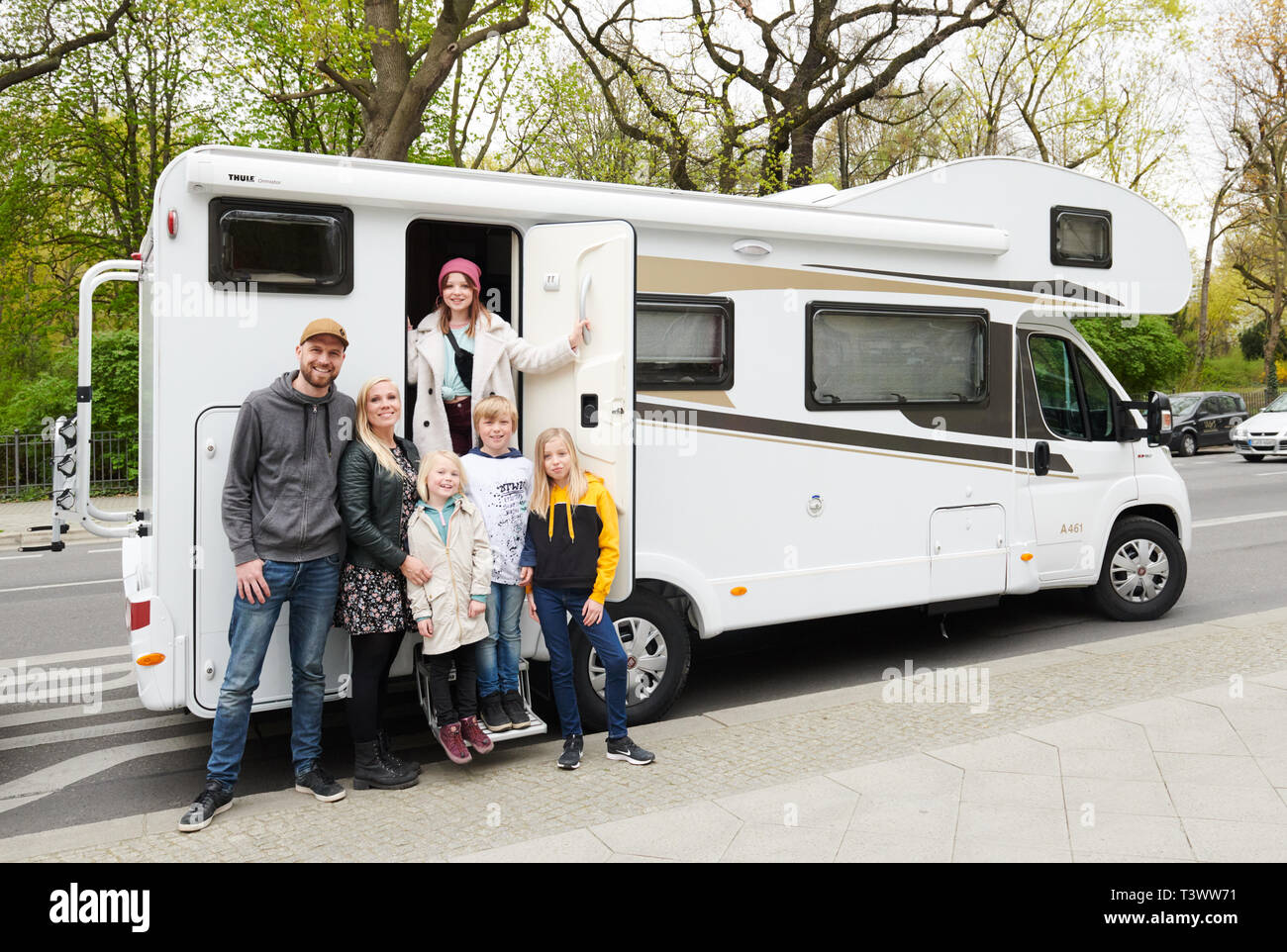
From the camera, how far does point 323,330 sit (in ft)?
14.3

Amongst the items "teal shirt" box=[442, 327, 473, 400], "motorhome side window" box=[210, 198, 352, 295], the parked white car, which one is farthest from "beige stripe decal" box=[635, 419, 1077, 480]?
the parked white car

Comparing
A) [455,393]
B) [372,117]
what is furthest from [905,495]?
[372,117]

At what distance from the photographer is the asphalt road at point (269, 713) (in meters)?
5.05

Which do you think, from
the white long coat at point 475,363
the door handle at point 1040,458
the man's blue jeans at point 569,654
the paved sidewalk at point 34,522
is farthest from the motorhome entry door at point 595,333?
the paved sidewalk at point 34,522

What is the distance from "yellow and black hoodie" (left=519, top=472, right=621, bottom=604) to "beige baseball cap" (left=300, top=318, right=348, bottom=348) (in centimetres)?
121

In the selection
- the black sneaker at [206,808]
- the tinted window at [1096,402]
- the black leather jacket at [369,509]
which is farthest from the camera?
the tinted window at [1096,402]

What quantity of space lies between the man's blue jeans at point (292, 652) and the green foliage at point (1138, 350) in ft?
82.0

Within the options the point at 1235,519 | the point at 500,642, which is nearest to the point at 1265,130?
the point at 1235,519

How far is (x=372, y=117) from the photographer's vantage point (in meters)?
14.3

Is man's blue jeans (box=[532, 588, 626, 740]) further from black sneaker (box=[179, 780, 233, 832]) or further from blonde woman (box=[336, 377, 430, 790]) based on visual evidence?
black sneaker (box=[179, 780, 233, 832])

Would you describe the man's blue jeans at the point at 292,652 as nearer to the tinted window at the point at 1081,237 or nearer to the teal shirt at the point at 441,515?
the teal shirt at the point at 441,515

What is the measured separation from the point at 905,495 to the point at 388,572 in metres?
3.26

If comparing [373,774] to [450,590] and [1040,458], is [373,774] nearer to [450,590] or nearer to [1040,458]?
[450,590]

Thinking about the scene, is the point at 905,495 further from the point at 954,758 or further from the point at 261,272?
the point at 261,272
